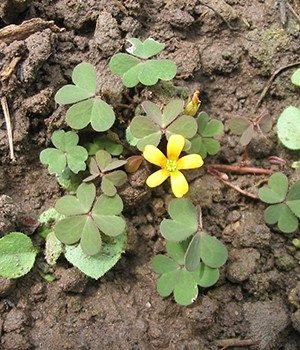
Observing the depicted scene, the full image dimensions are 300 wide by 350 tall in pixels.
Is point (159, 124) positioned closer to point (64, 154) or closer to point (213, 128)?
point (213, 128)

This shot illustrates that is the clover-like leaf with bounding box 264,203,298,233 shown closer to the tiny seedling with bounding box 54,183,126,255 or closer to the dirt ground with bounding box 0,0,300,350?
the dirt ground with bounding box 0,0,300,350

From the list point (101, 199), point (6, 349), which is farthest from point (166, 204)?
point (6, 349)

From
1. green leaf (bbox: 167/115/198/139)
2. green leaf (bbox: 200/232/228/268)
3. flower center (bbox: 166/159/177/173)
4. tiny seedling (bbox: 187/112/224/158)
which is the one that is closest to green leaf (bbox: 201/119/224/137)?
tiny seedling (bbox: 187/112/224/158)

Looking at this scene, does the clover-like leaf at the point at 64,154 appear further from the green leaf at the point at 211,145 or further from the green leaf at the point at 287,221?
the green leaf at the point at 287,221

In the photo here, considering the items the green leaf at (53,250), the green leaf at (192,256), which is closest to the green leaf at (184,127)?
the green leaf at (192,256)

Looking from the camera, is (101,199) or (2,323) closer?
(2,323)

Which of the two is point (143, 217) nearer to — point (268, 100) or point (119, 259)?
point (119, 259)
